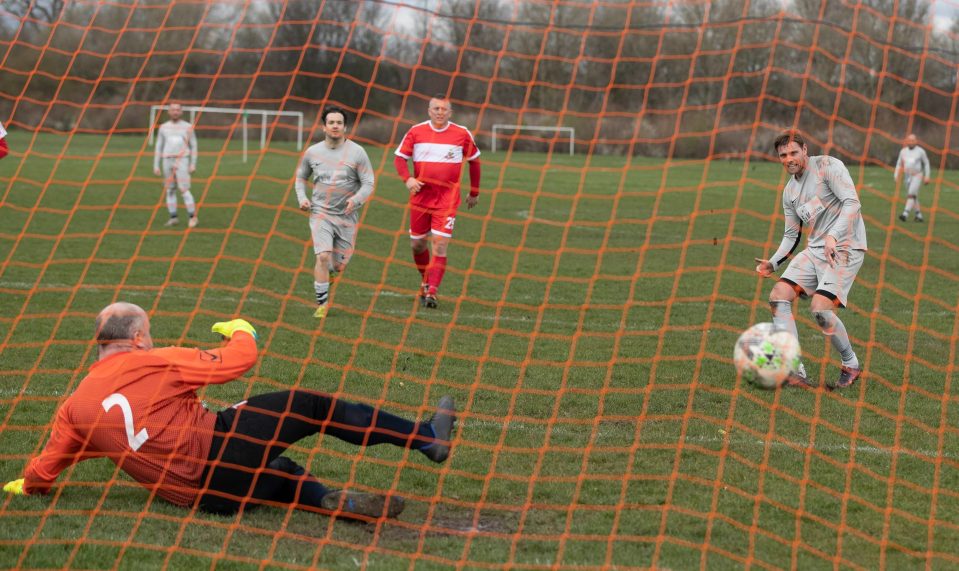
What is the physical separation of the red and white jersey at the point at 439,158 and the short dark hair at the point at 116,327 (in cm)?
508

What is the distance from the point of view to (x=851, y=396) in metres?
6.20

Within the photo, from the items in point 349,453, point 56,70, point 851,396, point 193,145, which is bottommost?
point 349,453

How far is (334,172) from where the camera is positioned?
852 centimetres

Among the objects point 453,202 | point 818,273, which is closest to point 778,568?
point 818,273

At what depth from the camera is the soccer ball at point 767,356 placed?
5.29m

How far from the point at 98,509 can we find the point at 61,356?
2.75 m

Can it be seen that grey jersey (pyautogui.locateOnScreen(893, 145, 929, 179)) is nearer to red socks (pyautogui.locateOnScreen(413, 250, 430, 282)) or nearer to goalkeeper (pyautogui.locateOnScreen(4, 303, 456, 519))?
red socks (pyautogui.locateOnScreen(413, 250, 430, 282))

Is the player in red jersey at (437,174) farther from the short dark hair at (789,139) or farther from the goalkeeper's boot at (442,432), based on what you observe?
the goalkeeper's boot at (442,432)

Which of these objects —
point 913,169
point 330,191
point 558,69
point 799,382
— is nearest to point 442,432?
point 799,382

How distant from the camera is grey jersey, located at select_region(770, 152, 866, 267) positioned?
20.0 feet

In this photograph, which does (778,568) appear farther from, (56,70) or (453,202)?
(56,70)

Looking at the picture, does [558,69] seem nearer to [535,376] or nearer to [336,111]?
[336,111]

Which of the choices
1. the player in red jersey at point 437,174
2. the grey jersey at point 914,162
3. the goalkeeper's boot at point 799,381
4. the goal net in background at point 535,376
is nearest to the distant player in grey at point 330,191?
the goal net in background at point 535,376

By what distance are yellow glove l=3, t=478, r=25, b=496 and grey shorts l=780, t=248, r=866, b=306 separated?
173 inches
